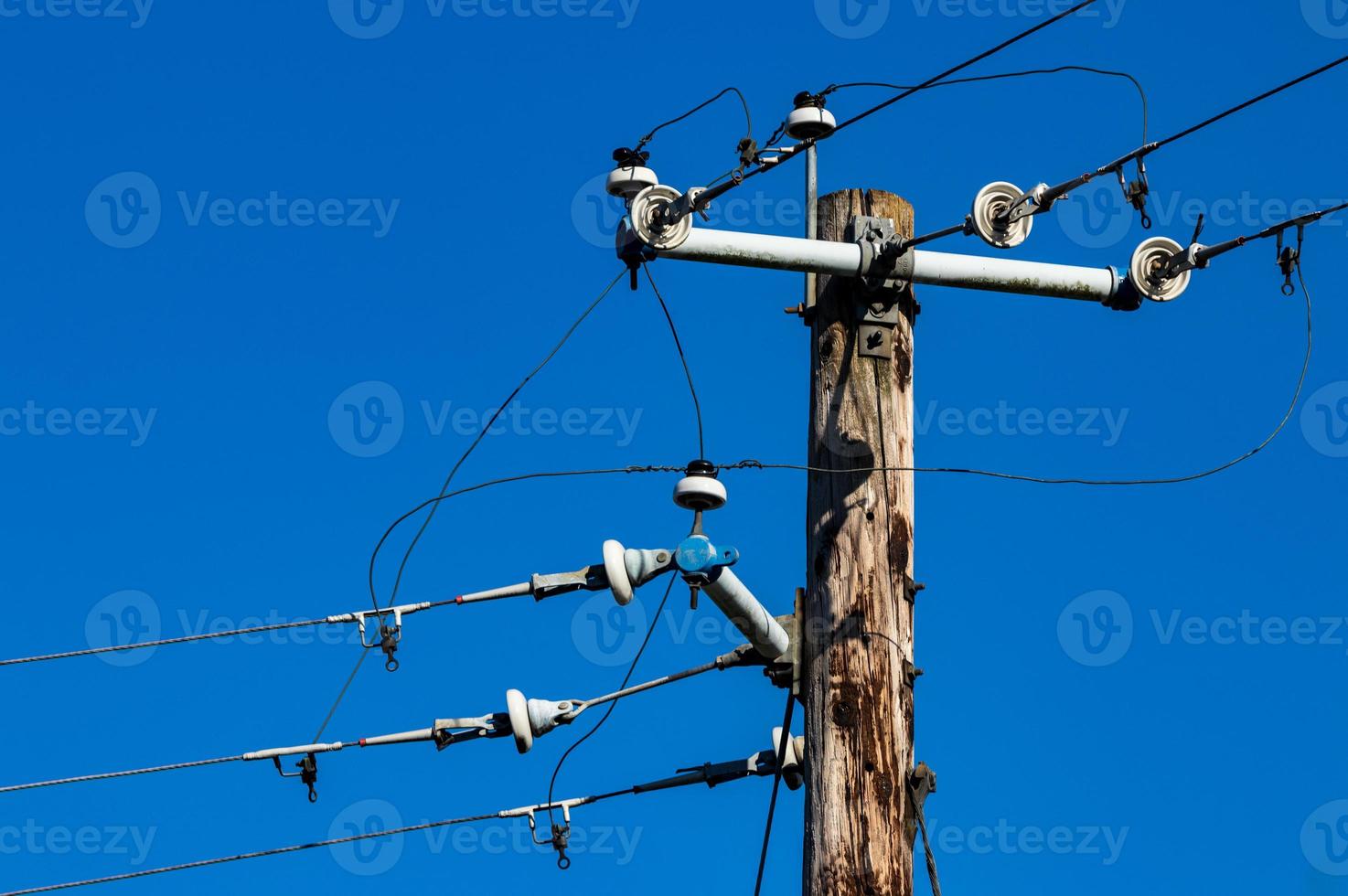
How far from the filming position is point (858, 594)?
8.12m

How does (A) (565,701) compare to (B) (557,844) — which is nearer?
(A) (565,701)

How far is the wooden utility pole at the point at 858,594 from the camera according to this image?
778 centimetres

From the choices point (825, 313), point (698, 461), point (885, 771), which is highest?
point (825, 313)

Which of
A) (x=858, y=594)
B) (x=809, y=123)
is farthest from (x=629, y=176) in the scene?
(x=858, y=594)

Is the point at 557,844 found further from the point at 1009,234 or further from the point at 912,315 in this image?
the point at 1009,234

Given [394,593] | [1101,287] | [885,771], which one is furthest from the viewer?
[394,593]

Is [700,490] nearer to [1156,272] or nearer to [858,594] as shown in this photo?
[858,594]

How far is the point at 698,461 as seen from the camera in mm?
8234

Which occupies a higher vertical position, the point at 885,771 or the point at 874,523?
the point at 874,523

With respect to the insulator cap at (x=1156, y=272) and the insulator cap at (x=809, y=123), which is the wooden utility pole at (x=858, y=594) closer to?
the insulator cap at (x=809, y=123)

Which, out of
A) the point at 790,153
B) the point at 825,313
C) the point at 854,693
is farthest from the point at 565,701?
the point at 790,153

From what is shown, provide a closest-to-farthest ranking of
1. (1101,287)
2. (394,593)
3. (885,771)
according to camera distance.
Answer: (885,771), (1101,287), (394,593)

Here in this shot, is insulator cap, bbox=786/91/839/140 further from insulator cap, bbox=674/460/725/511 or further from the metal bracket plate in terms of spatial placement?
insulator cap, bbox=674/460/725/511

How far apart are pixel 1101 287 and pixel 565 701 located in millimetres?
3065
